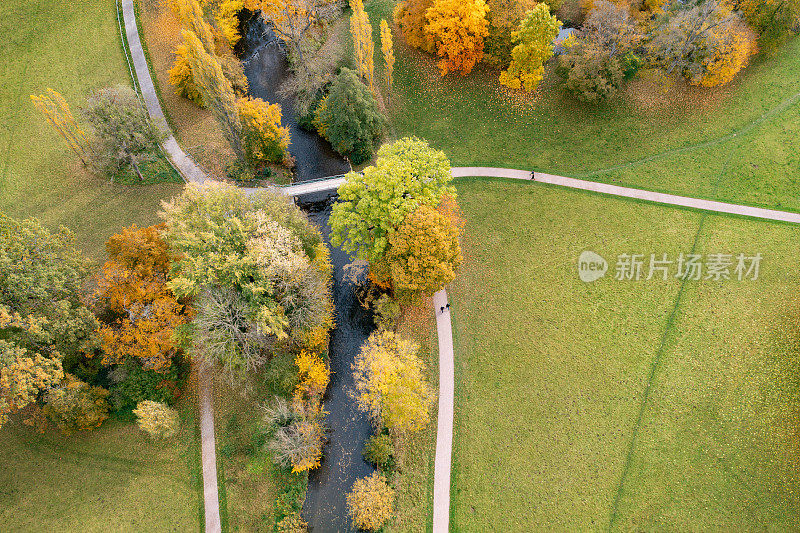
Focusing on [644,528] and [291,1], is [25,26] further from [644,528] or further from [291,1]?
[644,528]

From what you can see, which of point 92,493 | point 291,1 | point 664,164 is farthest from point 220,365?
point 664,164

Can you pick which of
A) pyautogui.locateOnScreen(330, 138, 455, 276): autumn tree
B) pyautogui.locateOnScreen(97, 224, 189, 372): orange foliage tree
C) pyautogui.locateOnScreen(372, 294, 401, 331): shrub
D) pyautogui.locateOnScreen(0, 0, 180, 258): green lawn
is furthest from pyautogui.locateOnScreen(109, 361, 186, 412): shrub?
pyautogui.locateOnScreen(330, 138, 455, 276): autumn tree

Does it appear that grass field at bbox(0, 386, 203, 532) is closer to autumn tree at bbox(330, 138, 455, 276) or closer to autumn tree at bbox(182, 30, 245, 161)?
autumn tree at bbox(330, 138, 455, 276)

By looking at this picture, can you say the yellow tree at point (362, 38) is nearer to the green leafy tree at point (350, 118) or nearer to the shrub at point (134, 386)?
the green leafy tree at point (350, 118)

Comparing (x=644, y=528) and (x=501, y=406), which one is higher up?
(x=501, y=406)

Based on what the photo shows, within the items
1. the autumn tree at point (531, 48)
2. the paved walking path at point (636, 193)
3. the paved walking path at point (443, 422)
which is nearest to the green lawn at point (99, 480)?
the paved walking path at point (443, 422)
